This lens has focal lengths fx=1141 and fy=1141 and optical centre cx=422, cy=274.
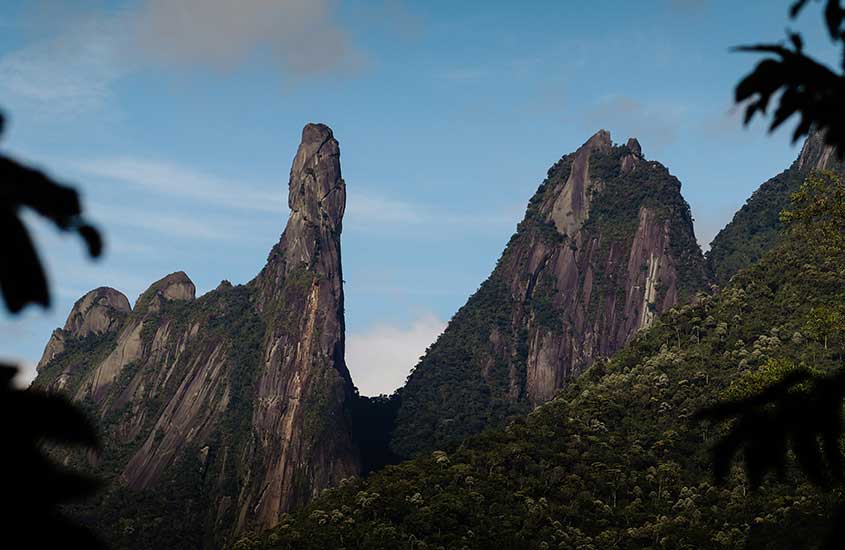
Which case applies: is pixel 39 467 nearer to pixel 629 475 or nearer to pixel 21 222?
pixel 21 222

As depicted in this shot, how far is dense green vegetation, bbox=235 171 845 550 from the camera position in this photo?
272 feet

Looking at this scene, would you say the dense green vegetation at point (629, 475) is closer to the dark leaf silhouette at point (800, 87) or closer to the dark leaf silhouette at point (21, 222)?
the dark leaf silhouette at point (800, 87)

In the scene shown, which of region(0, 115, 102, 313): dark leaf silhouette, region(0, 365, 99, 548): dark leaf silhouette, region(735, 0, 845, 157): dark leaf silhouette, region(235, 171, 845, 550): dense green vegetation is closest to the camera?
region(0, 365, 99, 548): dark leaf silhouette

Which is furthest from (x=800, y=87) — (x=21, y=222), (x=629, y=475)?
(x=629, y=475)

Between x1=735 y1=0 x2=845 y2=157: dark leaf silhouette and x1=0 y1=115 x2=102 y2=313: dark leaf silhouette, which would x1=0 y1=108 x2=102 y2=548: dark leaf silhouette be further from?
x1=735 y1=0 x2=845 y2=157: dark leaf silhouette

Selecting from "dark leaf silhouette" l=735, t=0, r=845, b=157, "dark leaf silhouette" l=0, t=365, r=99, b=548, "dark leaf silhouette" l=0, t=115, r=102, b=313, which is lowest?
"dark leaf silhouette" l=0, t=365, r=99, b=548

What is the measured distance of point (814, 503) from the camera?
75.0 m

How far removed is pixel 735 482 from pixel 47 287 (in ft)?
292

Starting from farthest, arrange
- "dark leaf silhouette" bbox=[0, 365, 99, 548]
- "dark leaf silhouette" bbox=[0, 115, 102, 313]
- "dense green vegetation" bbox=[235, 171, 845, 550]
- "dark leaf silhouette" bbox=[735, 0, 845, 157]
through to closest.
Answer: "dense green vegetation" bbox=[235, 171, 845, 550] < "dark leaf silhouette" bbox=[735, 0, 845, 157] < "dark leaf silhouette" bbox=[0, 115, 102, 313] < "dark leaf silhouette" bbox=[0, 365, 99, 548]

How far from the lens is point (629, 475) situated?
331ft

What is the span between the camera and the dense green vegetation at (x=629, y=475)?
8288 centimetres

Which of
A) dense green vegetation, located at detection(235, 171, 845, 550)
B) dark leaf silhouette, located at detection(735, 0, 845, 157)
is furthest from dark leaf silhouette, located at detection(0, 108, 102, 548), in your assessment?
dense green vegetation, located at detection(235, 171, 845, 550)

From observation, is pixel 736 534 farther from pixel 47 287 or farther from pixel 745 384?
pixel 47 287

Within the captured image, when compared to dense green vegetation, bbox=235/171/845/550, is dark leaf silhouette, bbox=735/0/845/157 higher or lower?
lower
